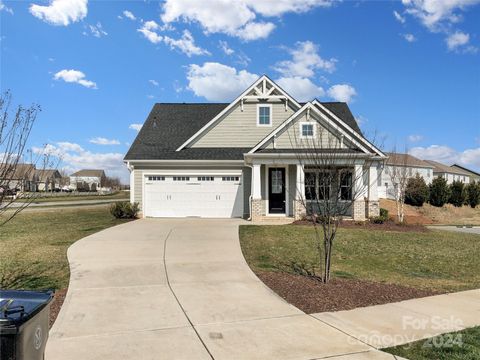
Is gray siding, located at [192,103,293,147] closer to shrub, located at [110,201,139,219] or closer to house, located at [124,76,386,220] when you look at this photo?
house, located at [124,76,386,220]

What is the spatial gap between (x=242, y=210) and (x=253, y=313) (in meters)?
14.5

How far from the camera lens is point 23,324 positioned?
2570 millimetres

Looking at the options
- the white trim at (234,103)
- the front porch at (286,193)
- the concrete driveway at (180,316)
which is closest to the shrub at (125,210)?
the white trim at (234,103)

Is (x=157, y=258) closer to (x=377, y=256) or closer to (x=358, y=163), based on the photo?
(x=377, y=256)

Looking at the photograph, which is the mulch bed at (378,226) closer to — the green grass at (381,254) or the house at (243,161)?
the green grass at (381,254)

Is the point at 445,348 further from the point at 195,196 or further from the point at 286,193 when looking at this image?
the point at 195,196

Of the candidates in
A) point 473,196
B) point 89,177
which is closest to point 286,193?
point 473,196

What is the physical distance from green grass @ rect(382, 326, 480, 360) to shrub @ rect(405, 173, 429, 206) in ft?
97.8

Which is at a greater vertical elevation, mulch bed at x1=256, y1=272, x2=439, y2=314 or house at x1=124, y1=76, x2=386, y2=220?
house at x1=124, y1=76, x2=386, y2=220

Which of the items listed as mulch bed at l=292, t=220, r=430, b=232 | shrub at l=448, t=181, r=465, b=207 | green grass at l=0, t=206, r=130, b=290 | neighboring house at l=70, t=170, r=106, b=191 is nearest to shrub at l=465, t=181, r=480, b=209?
shrub at l=448, t=181, r=465, b=207

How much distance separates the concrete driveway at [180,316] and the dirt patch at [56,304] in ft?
0.32

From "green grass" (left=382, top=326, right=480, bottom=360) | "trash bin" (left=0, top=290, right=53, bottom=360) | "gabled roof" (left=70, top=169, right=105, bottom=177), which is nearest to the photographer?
"trash bin" (left=0, top=290, right=53, bottom=360)

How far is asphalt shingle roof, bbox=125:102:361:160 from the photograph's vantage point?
20.5m

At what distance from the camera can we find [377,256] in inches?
428
